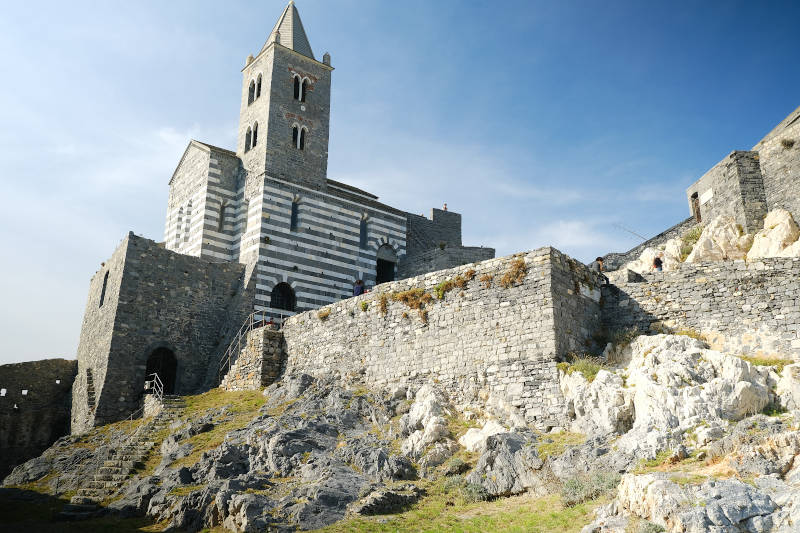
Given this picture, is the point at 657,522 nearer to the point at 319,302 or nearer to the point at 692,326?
the point at 692,326

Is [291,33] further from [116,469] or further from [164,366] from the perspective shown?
[116,469]

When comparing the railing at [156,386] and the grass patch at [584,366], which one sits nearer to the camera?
the grass patch at [584,366]

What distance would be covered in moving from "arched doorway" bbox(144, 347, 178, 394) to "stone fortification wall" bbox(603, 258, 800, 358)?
723 inches

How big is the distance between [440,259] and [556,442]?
61.1 feet

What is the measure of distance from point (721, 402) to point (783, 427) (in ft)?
5.47

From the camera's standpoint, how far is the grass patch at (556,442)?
47.1 feet

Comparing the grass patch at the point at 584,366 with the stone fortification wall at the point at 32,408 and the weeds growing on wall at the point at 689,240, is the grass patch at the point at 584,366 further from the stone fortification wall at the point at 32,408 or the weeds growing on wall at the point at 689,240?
the stone fortification wall at the point at 32,408

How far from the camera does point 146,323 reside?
27.7m

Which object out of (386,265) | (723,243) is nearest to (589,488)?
(723,243)

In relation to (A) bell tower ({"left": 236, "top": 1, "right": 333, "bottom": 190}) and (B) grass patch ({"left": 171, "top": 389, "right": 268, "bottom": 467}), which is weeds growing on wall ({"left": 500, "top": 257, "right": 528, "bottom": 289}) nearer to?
(B) grass patch ({"left": 171, "top": 389, "right": 268, "bottom": 467})

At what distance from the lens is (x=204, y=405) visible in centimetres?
2389

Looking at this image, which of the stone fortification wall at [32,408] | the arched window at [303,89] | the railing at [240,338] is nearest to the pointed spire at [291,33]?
the arched window at [303,89]

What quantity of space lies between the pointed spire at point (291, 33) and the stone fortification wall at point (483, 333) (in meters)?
19.0

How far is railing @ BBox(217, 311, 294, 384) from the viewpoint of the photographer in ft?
88.6
